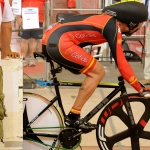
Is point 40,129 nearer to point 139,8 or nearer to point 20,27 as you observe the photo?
point 139,8

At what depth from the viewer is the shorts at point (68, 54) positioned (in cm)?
338

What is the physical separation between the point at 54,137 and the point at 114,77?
380 cm

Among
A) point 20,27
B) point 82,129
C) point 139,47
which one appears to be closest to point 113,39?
point 82,129

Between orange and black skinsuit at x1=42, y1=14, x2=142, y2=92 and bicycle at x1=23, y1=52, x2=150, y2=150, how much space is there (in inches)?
4.9

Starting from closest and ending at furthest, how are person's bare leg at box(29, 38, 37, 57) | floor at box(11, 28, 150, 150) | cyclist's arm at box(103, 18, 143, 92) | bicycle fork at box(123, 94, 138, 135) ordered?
cyclist's arm at box(103, 18, 143, 92), bicycle fork at box(123, 94, 138, 135), floor at box(11, 28, 150, 150), person's bare leg at box(29, 38, 37, 57)

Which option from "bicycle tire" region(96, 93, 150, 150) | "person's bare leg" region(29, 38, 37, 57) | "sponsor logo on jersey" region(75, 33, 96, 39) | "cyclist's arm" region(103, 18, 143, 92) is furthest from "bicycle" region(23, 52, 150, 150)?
"person's bare leg" region(29, 38, 37, 57)

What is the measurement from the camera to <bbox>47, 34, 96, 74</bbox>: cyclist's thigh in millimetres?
3383

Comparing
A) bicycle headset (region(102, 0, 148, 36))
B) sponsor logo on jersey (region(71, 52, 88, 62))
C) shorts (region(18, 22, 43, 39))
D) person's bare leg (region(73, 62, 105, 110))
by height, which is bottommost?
shorts (region(18, 22, 43, 39))

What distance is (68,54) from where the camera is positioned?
340 centimetres

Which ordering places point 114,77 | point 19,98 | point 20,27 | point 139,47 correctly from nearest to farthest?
point 19,98 → point 20,27 → point 114,77 → point 139,47

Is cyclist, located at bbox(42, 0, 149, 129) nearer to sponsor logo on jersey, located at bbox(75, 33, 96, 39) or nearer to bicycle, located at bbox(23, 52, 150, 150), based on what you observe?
sponsor logo on jersey, located at bbox(75, 33, 96, 39)

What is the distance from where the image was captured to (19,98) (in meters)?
3.21

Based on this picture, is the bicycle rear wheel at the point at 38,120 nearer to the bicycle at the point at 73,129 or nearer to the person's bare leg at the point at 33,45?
the bicycle at the point at 73,129

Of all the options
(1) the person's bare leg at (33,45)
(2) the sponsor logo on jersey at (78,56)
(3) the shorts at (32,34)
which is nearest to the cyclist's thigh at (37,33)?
(3) the shorts at (32,34)
